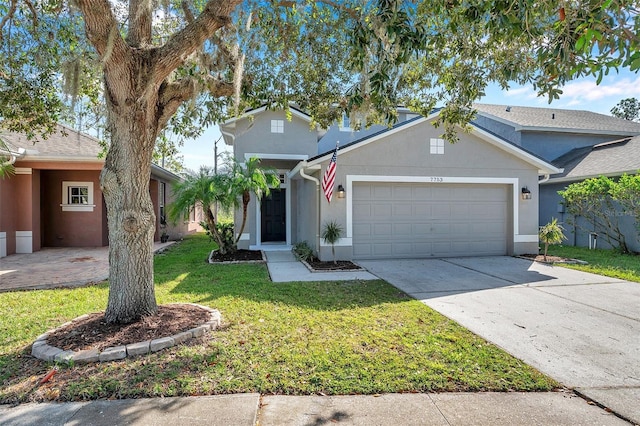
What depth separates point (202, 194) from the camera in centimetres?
945

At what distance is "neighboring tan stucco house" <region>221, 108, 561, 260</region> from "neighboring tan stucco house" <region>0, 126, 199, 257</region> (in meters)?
7.42

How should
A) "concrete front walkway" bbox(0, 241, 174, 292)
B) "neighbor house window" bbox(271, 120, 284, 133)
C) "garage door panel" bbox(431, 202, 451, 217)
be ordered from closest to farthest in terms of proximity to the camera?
"concrete front walkway" bbox(0, 241, 174, 292) → "garage door panel" bbox(431, 202, 451, 217) → "neighbor house window" bbox(271, 120, 284, 133)

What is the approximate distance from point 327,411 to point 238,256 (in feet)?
26.3

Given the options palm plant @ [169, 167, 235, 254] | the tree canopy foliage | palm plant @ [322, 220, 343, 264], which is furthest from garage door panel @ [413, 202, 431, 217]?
palm plant @ [169, 167, 235, 254]

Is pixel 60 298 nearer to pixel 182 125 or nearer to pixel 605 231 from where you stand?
pixel 182 125

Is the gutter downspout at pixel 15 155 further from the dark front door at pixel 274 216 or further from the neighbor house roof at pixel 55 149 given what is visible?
the dark front door at pixel 274 216

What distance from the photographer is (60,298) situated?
5953mm

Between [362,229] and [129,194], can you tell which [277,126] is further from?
[129,194]

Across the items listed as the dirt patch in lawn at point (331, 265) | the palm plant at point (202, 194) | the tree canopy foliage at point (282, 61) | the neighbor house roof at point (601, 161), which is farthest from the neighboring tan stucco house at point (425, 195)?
the tree canopy foliage at point (282, 61)

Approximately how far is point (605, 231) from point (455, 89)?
9.99m

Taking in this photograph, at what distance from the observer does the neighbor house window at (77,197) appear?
12985mm

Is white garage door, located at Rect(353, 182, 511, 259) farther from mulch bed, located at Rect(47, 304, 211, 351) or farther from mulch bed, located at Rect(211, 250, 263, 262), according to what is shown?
mulch bed, located at Rect(47, 304, 211, 351)

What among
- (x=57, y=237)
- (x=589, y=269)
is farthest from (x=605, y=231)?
(x=57, y=237)

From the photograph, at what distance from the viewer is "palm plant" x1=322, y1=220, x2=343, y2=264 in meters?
9.16
